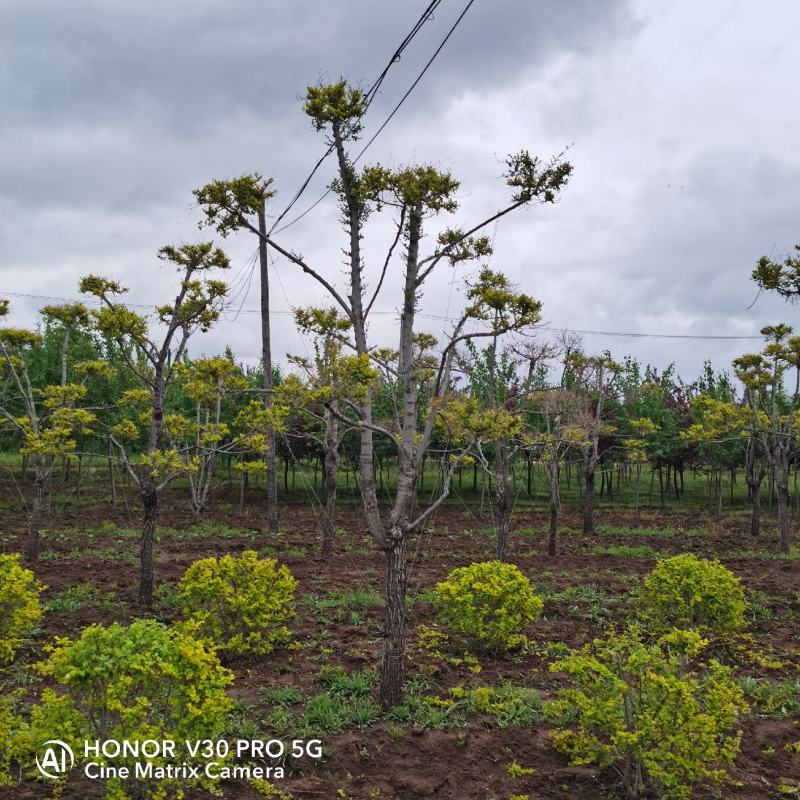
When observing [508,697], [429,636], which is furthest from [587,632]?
[508,697]

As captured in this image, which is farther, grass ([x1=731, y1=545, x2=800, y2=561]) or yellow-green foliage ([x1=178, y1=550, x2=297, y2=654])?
grass ([x1=731, y1=545, x2=800, y2=561])

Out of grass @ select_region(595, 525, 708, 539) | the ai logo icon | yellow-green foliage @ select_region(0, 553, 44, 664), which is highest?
yellow-green foliage @ select_region(0, 553, 44, 664)

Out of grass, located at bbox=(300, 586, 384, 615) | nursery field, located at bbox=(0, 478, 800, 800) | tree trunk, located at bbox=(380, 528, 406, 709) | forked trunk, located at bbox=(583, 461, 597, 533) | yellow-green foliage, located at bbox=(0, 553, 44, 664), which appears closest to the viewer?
nursery field, located at bbox=(0, 478, 800, 800)

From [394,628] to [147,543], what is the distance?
5.20 meters

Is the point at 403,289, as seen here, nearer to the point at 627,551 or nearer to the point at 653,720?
the point at 653,720

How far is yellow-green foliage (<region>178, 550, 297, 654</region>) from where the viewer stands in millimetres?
7664

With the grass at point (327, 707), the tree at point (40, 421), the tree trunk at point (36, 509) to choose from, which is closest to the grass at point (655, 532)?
the grass at point (327, 707)

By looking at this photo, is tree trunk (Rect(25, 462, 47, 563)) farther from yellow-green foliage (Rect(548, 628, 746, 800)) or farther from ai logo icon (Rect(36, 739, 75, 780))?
yellow-green foliage (Rect(548, 628, 746, 800))

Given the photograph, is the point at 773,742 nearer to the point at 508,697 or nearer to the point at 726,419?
the point at 508,697

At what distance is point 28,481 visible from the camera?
29047mm

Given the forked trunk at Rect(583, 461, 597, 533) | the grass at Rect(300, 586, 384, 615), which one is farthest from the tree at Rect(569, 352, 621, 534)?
the grass at Rect(300, 586, 384, 615)

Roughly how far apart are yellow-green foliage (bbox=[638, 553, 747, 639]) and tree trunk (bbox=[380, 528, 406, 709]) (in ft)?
11.4

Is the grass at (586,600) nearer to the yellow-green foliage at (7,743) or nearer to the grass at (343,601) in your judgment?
the grass at (343,601)

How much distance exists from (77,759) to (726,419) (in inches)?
697
